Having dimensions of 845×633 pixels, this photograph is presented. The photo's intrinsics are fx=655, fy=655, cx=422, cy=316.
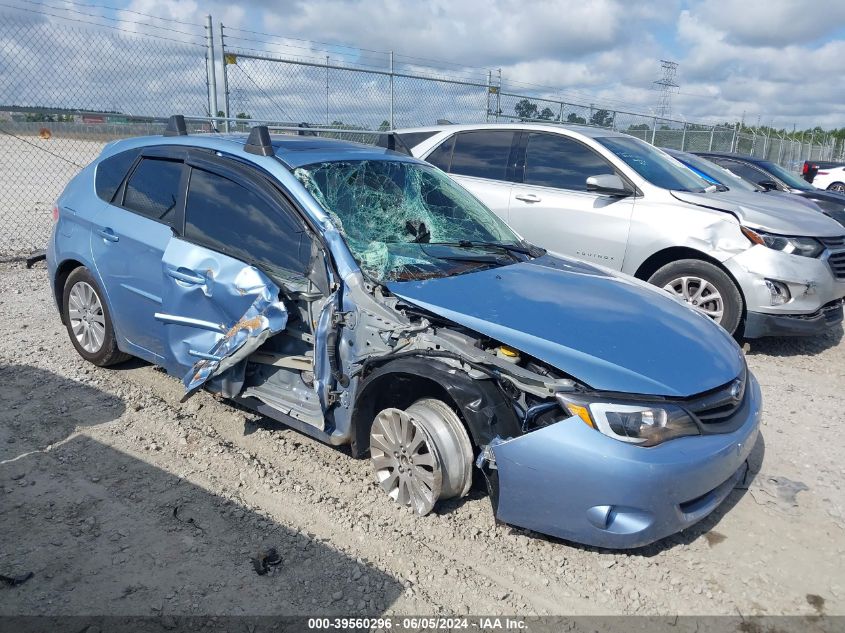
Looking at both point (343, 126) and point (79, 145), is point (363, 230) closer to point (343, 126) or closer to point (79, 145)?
point (343, 126)

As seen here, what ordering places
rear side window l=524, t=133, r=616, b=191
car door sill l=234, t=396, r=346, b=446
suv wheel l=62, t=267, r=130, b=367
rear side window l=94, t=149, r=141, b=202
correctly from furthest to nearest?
rear side window l=524, t=133, r=616, b=191
suv wheel l=62, t=267, r=130, b=367
rear side window l=94, t=149, r=141, b=202
car door sill l=234, t=396, r=346, b=446

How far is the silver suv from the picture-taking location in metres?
5.51

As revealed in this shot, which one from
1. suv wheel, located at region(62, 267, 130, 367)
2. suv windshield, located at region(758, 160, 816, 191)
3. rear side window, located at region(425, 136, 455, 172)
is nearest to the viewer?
suv wheel, located at region(62, 267, 130, 367)

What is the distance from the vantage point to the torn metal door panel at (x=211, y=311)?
3471 mm

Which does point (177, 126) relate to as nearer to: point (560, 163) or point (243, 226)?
point (243, 226)

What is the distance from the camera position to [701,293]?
18.7ft

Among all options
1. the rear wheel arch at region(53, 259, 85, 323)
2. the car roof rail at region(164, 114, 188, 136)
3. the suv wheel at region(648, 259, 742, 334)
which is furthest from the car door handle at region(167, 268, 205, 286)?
the suv wheel at region(648, 259, 742, 334)

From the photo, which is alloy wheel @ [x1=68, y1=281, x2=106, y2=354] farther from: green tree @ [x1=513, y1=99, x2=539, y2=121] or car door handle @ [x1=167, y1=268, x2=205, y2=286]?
green tree @ [x1=513, y1=99, x2=539, y2=121]

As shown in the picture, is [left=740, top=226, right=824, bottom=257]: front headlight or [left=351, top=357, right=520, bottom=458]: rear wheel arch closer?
[left=351, top=357, right=520, bottom=458]: rear wheel arch

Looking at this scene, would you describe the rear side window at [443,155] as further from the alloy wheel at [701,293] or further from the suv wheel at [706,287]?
→ the alloy wheel at [701,293]

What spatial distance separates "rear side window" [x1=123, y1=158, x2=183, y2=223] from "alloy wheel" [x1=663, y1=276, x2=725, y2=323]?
13.4 ft

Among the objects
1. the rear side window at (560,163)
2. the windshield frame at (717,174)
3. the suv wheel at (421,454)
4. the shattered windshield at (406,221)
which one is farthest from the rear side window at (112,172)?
the windshield frame at (717,174)

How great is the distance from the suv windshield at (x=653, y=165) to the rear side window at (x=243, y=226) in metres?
3.89

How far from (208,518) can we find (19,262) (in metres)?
6.78
